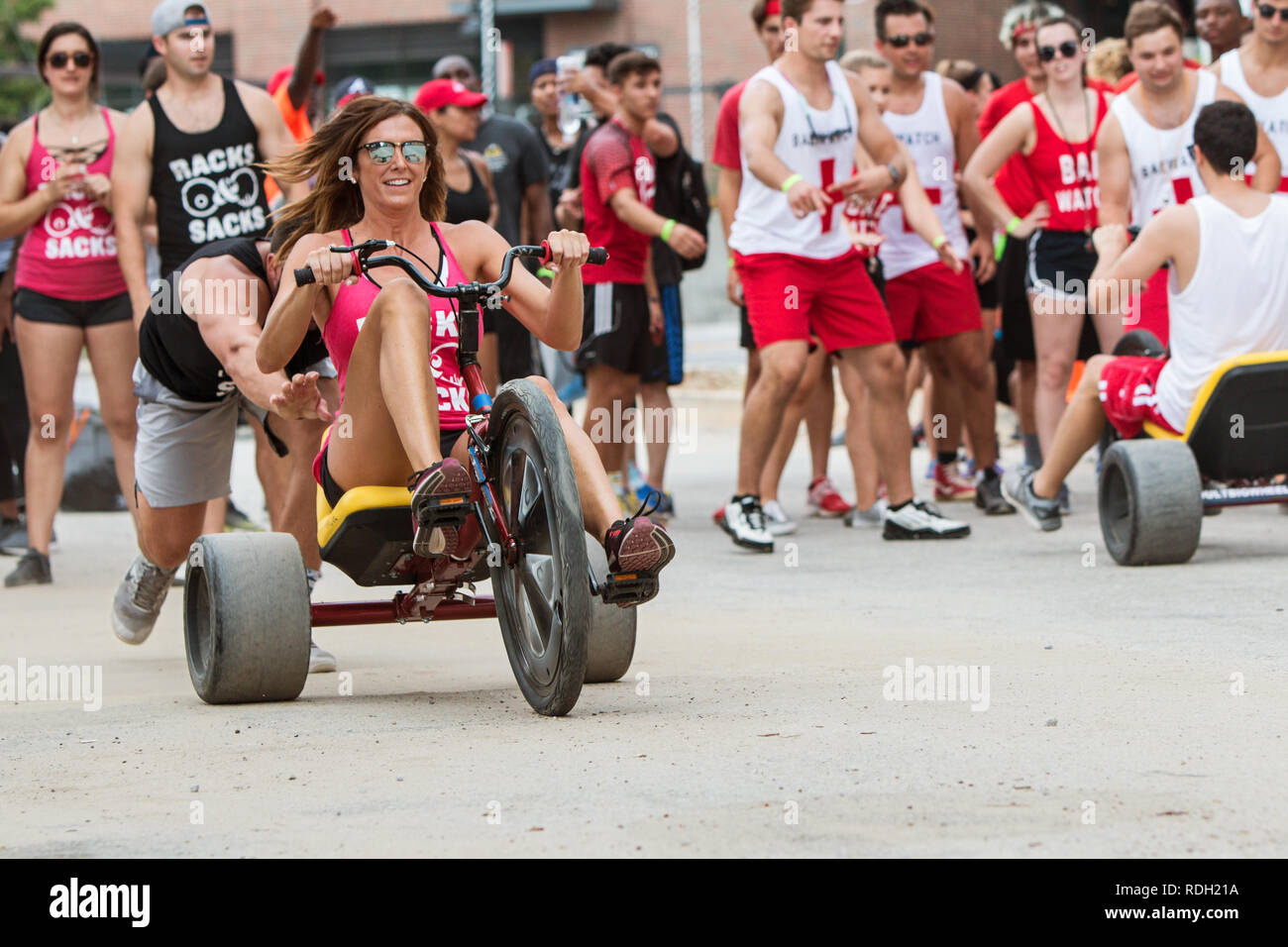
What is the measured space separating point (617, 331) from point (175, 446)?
3722mm

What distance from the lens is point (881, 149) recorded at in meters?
8.95

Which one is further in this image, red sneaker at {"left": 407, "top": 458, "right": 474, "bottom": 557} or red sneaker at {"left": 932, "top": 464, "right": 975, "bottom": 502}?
red sneaker at {"left": 932, "top": 464, "right": 975, "bottom": 502}

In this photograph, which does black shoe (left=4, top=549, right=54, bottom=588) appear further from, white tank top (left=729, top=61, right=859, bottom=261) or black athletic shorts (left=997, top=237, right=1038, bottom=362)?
black athletic shorts (left=997, top=237, right=1038, bottom=362)

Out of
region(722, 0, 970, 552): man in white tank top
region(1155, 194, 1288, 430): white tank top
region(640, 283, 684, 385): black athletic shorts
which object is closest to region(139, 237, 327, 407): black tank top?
region(722, 0, 970, 552): man in white tank top

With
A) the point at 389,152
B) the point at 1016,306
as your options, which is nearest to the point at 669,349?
the point at 1016,306

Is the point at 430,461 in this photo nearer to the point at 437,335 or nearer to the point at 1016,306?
the point at 437,335

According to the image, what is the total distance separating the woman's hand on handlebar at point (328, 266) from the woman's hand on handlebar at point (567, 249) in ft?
1.74

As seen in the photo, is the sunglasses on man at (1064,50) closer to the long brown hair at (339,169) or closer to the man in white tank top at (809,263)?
the man in white tank top at (809,263)

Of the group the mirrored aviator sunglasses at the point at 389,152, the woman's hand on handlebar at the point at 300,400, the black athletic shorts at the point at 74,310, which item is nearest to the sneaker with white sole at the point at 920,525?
the black athletic shorts at the point at 74,310

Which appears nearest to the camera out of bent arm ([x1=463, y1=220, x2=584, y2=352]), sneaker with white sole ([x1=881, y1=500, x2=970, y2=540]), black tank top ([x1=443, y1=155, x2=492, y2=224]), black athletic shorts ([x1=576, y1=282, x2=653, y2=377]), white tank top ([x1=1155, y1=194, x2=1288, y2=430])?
bent arm ([x1=463, y1=220, x2=584, y2=352])

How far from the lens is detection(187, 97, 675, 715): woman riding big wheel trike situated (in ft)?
15.7
